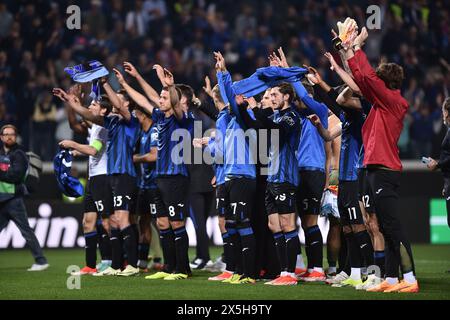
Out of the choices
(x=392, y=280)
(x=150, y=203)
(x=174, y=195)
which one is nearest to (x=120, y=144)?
(x=150, y=203)

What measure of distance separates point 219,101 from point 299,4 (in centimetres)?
1185

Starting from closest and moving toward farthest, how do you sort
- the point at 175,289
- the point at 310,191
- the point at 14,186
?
1. the point at 175,289
2. the point at 310,191
3. the point at 14,186

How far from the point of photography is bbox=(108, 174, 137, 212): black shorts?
36.0 ft

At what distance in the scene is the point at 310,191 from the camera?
10.1 meters

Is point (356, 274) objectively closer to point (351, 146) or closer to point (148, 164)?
point (351, 146)

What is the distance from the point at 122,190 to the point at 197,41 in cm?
1034

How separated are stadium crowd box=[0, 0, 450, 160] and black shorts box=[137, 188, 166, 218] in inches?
255

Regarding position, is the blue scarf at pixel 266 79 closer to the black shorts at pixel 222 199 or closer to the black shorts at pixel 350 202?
the black shorts at pixel 350 202

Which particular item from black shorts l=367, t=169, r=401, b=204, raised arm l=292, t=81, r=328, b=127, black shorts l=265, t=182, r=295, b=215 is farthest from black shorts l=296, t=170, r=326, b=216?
black shorts l=367, t=169, r=401, b=204

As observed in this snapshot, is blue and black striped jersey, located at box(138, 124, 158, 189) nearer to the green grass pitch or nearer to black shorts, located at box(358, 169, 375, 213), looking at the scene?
the green grass pitch

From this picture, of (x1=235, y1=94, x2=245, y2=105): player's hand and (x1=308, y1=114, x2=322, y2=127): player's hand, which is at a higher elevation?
(x1=235, y1=94, x2=245, y2=105): player's hand

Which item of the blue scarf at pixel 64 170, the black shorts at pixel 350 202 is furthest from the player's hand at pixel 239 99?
the blue scarf at pixel 64 170
